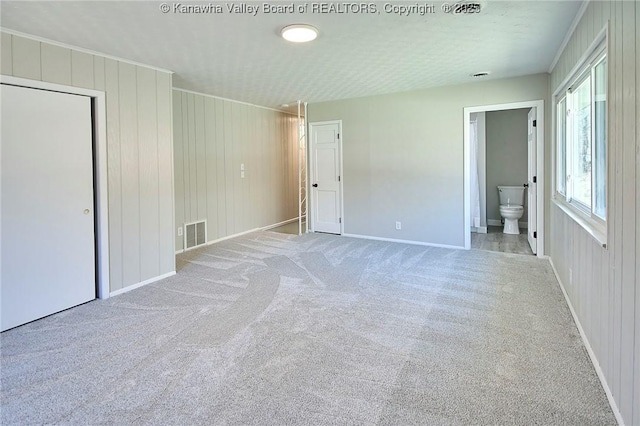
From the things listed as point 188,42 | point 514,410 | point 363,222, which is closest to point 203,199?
point 363,222

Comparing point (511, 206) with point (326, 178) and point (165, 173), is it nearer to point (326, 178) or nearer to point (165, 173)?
point (326, 178)

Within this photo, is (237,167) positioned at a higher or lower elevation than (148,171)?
higher

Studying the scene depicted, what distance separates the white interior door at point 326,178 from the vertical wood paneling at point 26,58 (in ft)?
13.5

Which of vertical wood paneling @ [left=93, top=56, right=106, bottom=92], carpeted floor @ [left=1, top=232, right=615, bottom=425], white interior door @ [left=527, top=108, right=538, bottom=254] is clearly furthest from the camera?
white interior door @ [left=527, top=108, right=538, bottom=254]

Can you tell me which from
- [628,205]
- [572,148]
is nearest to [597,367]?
[628,205]

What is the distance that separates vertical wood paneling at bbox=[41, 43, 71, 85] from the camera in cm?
300

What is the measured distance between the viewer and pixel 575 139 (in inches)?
131

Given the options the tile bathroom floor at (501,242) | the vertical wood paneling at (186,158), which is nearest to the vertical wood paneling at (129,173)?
the vertical wood paneling at (186,158)

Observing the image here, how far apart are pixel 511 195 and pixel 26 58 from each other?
7.10m

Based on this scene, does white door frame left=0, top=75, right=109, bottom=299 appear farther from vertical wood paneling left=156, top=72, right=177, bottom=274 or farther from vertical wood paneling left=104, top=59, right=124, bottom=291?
vertical wood paneling left=156, top=72, right=177, bottom=274

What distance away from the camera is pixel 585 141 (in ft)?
9.52

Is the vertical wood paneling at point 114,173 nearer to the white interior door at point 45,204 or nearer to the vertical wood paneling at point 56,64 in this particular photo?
the white interior door at point 45,204

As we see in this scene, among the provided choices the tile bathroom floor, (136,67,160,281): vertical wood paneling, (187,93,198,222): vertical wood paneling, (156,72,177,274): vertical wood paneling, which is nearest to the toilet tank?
the tile bathroom floor

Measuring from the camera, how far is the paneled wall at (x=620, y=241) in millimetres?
1552
